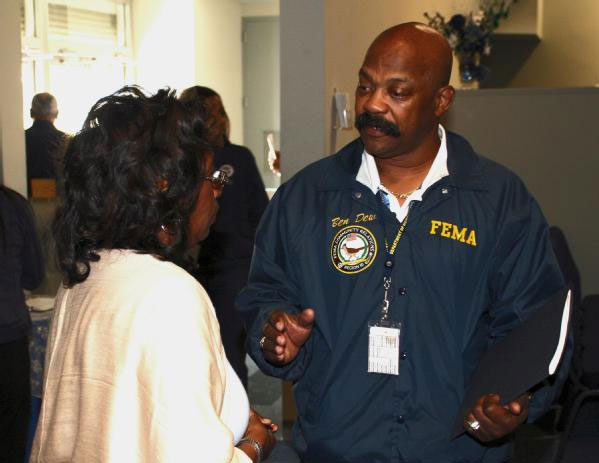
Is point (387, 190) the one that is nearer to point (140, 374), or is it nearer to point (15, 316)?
point (140, 374)

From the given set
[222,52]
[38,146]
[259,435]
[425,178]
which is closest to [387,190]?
[425,178]

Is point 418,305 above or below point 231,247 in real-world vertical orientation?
above

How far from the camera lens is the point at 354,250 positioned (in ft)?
6.80

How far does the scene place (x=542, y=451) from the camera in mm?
4625

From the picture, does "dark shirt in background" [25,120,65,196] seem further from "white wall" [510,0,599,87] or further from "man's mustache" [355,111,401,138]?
"white wall" [510,0,599,87]

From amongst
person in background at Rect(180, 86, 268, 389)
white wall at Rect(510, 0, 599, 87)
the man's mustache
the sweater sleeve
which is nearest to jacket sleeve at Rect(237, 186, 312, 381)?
the man's mustache

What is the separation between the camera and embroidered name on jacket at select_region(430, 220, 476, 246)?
2023mm

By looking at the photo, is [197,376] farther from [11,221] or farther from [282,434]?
[282,434]

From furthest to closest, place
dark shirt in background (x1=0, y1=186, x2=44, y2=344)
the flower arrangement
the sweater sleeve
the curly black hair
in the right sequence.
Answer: the flower arrangement < dark shirt in background (x1=0, y1=186, x2=44, y2=344) < the curly black hair < the sweater sleeve

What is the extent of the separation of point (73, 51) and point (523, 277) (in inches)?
343

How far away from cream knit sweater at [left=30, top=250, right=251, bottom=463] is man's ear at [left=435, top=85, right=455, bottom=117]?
0.98 m

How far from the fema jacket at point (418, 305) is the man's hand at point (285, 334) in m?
0.09

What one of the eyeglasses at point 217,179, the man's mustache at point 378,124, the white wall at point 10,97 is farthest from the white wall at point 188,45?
the eyeglasses at point 217,179

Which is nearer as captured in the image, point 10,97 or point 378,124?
point 378,124
